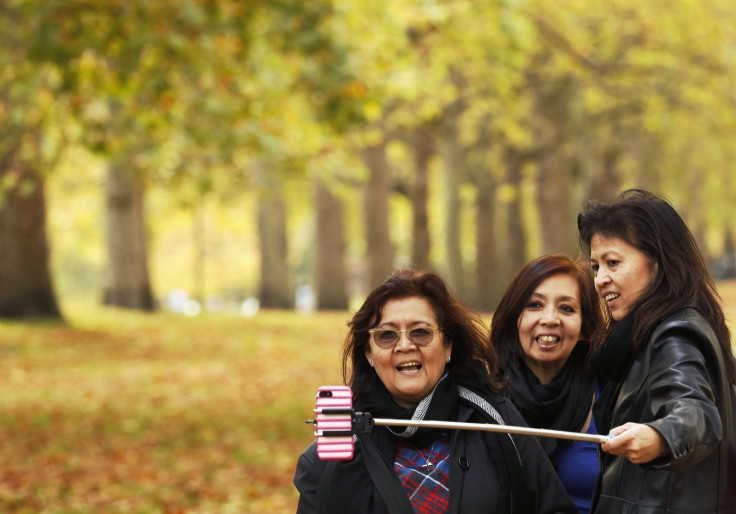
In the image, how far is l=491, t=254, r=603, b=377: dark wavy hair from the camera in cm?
412

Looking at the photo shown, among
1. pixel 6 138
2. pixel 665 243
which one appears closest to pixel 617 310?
pixel 665 243

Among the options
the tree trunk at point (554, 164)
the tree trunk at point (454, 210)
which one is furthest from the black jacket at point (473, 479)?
the tree trunk at point (454, 210)

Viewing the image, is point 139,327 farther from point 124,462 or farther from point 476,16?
point 124,462

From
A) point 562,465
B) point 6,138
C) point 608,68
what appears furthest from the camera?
point 608,68

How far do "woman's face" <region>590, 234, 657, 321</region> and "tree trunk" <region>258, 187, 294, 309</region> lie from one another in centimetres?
2790

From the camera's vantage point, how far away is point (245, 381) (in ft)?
55.1

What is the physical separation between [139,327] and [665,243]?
65.9 feet

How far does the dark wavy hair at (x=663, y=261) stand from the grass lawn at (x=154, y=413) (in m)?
2.99

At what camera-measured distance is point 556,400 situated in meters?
4.00

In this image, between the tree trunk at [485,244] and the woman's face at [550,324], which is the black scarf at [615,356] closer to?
the woman's face at [550,324]

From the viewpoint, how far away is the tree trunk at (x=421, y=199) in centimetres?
2658

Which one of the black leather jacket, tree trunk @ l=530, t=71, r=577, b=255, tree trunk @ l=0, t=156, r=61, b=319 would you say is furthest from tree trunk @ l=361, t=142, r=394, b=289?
the black leather jacket

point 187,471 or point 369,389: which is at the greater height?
point 369,389

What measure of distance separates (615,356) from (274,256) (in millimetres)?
28278
